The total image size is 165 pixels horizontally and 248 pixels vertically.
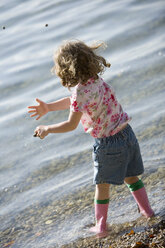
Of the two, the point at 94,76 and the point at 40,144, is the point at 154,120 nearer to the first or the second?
the point at 40,144

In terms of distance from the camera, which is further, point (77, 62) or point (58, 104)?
point (58, 104)

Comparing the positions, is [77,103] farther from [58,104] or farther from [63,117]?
[63,117]

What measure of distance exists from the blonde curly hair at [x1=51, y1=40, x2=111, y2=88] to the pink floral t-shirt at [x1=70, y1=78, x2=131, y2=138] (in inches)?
2.6

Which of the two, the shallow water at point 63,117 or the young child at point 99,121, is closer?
the young child at point 99,121

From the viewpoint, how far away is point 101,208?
→ 156 inches

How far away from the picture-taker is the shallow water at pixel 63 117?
457 centimetres

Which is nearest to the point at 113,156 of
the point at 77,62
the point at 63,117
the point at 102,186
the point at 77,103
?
the point at 102,186

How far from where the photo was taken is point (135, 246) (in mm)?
3547

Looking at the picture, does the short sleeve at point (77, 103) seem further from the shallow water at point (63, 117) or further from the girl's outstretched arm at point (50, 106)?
the shallow water at point (63, 117)

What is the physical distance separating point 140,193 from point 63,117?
3309mm

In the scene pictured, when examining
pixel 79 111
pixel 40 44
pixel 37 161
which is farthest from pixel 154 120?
pixel 40 44

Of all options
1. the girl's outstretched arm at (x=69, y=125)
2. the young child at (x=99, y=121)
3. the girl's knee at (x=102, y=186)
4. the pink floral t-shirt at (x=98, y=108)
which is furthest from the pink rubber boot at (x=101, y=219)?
the girl's outstretched arm at (x=69, y=125)

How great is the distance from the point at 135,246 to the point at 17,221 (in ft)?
5.23

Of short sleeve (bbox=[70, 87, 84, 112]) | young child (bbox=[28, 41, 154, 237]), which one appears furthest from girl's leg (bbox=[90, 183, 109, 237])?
short sleeve (bbox=[70, 87, 84, 112])
